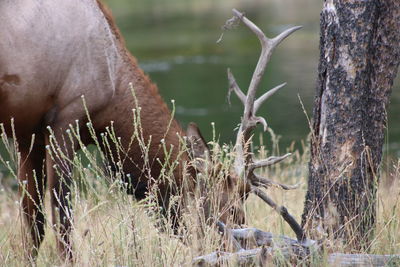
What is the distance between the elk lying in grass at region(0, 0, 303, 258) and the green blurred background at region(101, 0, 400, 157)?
14.9 feet

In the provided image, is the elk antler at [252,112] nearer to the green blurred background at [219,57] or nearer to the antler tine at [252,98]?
the antler tine at [252,98]

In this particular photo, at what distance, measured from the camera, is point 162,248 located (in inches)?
158

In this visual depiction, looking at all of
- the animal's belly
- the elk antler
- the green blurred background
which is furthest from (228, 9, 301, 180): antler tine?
the green blurred background

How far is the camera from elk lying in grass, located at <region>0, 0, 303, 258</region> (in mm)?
4809

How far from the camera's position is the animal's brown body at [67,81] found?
4.82 m

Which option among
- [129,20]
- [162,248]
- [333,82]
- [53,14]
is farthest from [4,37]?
[129,20]

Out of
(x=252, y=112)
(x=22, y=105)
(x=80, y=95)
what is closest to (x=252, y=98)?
(x=252, y=112)

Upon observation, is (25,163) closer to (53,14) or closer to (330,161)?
(53,14)

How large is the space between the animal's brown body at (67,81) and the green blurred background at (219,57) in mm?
4558

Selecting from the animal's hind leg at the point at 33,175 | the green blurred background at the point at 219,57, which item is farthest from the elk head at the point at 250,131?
the green blurred background at the point at 219,57

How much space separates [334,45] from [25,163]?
2341 mm

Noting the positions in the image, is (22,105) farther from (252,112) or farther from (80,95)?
(252,112)

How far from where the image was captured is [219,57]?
22766 millimetres

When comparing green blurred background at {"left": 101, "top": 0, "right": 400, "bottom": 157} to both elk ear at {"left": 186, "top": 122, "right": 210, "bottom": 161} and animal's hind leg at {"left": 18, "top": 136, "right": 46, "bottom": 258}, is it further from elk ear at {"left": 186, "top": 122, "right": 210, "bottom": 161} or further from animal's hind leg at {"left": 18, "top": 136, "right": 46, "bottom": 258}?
animal's hind leg at {"left": 18, "top": 136, "right": 46, "bottom": 258}
